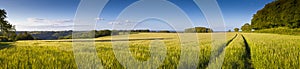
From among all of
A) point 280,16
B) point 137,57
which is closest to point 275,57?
point 137,57

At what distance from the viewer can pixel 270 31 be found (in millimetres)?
55844

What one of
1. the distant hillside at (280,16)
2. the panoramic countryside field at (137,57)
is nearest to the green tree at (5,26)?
the panoramic countryside field at (137,57)

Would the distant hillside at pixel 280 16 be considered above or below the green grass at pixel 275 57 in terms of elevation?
above

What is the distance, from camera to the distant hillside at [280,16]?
51250mm

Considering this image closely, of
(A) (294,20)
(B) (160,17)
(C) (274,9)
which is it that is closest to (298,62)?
(B) (160,17)

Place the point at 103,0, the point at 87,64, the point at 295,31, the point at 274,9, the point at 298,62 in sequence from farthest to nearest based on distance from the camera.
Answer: the point at 274,9 < the point at 295,31 < the point at 298,62 < the point at 103,0 < the point at 87,64

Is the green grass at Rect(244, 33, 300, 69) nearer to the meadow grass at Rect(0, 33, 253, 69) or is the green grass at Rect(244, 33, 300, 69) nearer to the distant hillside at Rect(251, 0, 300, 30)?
the meadow grass at Rect(0, 33, 253, 69)

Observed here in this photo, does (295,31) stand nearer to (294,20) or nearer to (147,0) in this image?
(294,20)

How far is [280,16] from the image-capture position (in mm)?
56750

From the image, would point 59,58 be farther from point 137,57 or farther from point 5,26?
point 5,26

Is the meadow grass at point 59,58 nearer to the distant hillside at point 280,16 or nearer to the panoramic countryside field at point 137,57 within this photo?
the panoramic countryside field at point 137,57

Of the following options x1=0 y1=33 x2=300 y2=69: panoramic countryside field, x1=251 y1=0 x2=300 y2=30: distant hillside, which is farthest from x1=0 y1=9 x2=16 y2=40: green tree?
x1=251 y1=0 x2=300 y2=30: distant hillside

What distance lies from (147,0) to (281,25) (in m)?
60.1

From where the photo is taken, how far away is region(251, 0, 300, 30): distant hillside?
168 ft
